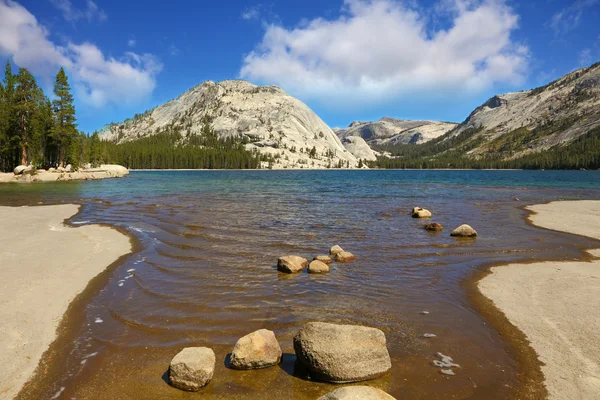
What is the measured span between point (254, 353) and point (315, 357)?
1.43 metres

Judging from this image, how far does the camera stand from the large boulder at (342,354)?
25.4ft

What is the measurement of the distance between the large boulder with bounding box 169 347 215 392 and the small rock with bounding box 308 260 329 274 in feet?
27.7

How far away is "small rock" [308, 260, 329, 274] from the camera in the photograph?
15.6 meters

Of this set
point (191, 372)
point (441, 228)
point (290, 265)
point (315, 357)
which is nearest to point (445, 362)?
point (315, 357)

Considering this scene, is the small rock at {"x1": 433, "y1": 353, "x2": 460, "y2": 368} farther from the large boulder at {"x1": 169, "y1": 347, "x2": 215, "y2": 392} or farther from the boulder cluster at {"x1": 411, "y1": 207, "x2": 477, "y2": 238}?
the boulder cluster at {"x1": 411, "y1": 207, "x2": 477, "y2": 238}

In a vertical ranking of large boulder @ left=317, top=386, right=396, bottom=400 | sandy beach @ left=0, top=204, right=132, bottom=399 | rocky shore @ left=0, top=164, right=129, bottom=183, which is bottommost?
sandy beach @ left=0, top=204, right=132, bottom=399

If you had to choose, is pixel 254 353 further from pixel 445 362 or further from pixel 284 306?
pixel 445 362

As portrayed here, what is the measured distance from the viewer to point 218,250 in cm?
1973

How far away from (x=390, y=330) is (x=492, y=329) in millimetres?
3039

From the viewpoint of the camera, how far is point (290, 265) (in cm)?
1561

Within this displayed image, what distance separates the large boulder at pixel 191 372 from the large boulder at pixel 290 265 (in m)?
8.12

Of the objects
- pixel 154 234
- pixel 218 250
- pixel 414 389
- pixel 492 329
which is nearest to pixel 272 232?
pixel 218 250

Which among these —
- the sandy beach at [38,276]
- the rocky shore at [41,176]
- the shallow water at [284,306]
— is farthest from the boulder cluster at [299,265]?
the rocky shore at [41,176]

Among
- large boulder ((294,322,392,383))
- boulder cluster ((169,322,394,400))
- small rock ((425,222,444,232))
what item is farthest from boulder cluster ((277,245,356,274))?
small rock ((425,222,444,232))
